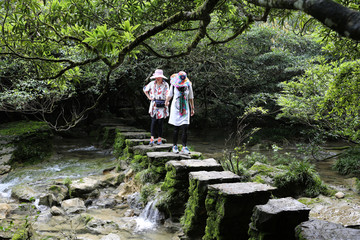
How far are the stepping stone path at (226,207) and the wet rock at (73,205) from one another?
2.08 metres

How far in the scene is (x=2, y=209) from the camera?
5488 mm

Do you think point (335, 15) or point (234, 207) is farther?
point (234, 207)

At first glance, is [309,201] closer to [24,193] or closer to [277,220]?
[277,220]

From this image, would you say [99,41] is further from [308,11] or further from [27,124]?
[27,124]

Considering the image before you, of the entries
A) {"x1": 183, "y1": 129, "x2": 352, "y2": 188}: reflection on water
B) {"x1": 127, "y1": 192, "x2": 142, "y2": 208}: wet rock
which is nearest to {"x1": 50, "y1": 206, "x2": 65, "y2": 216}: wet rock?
{"x1": 127, "y1": 192, "x2": 142, "y2": 208}: wet rock

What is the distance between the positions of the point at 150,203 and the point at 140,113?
498 inches

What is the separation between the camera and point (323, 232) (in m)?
2.49

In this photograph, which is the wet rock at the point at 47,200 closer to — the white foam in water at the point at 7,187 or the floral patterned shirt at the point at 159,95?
the white foam in water at the point at 7,187

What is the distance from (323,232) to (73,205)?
522 cm

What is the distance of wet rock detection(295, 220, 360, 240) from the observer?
2.40 metres

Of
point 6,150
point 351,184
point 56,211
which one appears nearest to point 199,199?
point 56,211

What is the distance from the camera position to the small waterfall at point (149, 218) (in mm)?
4934

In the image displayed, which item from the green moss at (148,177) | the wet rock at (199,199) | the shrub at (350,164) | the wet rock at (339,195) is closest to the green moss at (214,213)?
the wet rock at (199,199)

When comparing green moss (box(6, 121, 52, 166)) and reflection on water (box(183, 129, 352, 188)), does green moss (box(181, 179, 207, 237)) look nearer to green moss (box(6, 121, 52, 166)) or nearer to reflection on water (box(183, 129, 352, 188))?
reflection on water (box(183, 129, 352, 188))
